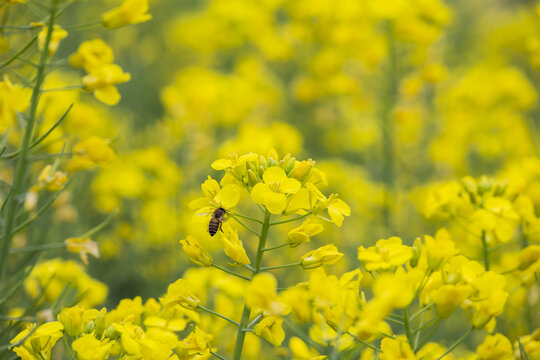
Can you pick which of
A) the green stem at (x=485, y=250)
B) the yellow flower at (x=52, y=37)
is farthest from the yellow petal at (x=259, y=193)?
the green stem at (x=485, y=250)

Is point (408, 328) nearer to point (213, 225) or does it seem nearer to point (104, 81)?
point (213, 225)

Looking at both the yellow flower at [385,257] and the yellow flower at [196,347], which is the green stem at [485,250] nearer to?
the yellow flower at [385,257]

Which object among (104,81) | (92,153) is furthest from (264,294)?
(104,81)

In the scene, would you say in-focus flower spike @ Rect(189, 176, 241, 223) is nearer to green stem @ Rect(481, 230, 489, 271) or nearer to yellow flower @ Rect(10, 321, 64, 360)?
yellow flower @ Rect(10, 321, 64, 360)

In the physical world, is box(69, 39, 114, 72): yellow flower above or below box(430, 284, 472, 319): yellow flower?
above

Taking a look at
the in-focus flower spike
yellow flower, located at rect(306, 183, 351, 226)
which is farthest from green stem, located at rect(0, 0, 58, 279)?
yellow flower, located at rect(306, 183, 351, 226)
